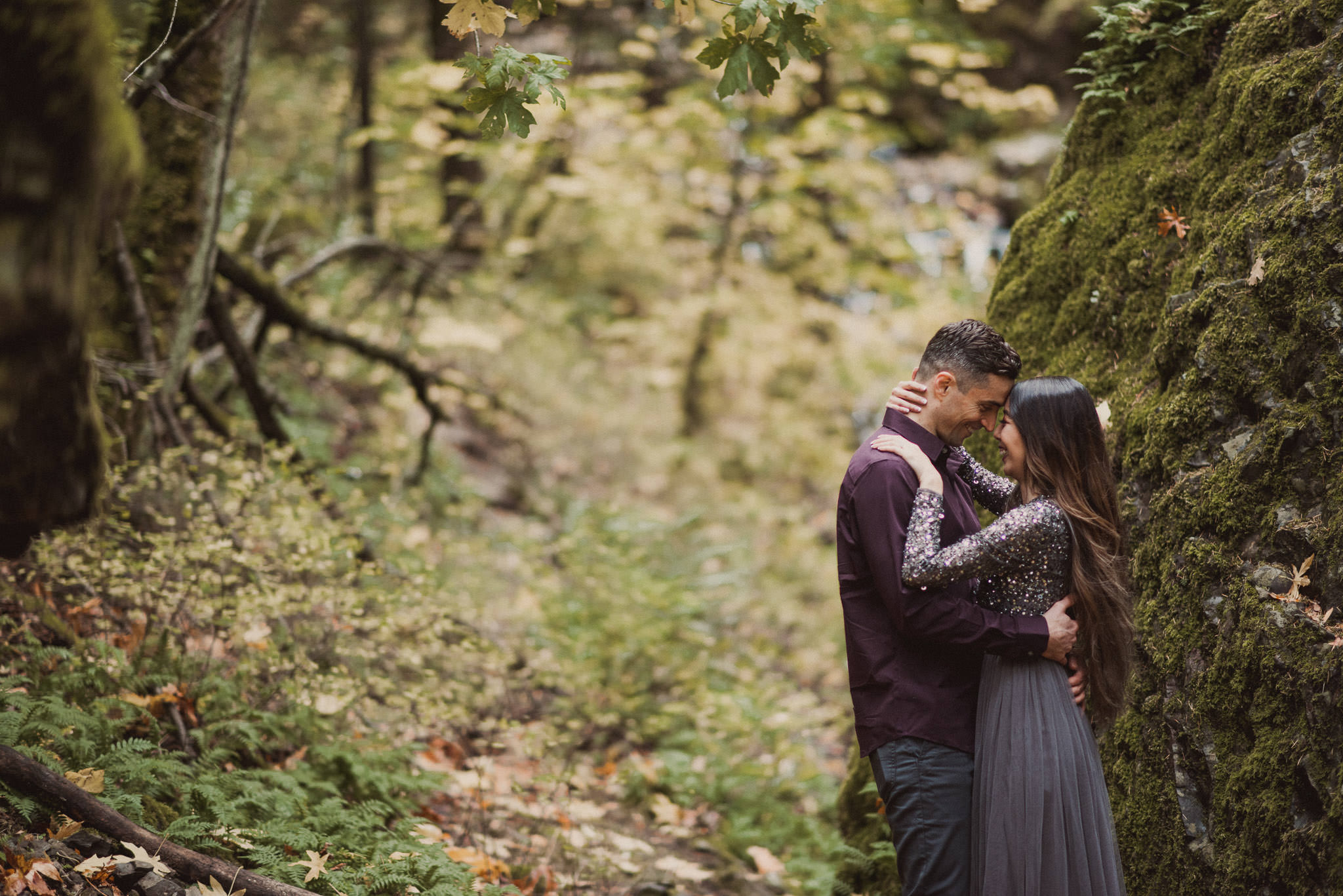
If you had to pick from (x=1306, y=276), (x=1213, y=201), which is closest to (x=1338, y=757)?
(x=1306, y=276)

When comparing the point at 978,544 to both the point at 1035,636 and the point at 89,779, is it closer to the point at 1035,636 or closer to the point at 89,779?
the point at 1035,636

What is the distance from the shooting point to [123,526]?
4609mm

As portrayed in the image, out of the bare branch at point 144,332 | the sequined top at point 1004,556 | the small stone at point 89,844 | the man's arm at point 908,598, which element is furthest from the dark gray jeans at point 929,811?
the bare branch at point 144,332

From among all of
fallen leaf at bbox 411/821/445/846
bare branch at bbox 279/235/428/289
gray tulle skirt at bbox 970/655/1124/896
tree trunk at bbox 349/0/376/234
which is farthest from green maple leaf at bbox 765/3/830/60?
tree trunk at bbox 349/0/376/234

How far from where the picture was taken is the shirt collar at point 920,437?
3.05 m

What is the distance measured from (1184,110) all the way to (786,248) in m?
9.19

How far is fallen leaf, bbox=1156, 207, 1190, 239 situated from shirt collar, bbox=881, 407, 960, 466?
146cm

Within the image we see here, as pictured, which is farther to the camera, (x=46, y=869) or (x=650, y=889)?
(x=650, y=889)

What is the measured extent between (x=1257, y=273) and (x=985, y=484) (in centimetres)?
116

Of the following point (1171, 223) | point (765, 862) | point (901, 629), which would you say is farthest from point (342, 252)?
point (901, 629)

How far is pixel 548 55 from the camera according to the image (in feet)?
11.5

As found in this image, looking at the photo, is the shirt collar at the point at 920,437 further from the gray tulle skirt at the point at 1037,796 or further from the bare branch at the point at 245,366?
the bare branch at the point at 245,366

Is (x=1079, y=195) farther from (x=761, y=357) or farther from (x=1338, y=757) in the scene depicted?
(x=761, y=357)

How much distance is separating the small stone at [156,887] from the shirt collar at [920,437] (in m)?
2.93
